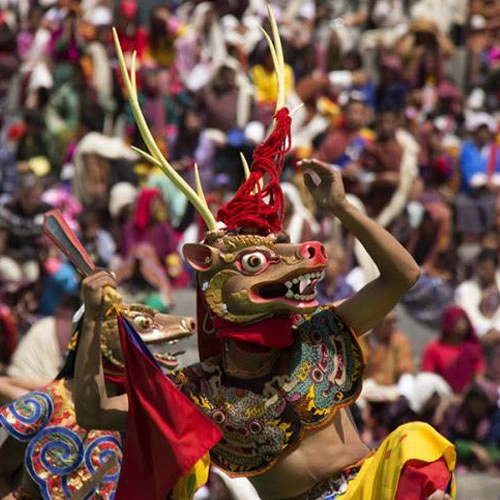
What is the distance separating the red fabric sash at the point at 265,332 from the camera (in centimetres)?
798

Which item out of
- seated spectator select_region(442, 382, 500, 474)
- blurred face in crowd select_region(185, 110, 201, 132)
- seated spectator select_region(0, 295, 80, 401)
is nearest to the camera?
seated spectator select_region(0, 295, 80, 401)

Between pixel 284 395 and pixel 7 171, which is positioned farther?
pixel 7 171

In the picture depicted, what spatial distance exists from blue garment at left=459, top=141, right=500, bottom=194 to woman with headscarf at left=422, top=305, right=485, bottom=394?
2.48 metres

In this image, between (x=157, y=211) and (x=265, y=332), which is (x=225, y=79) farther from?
(x=265, y=332)

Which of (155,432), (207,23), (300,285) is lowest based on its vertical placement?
(207,23)

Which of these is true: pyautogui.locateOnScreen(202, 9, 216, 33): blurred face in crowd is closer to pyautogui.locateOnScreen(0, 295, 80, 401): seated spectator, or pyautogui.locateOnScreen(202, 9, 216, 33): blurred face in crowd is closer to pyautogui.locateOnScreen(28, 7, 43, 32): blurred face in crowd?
pyautogui.locateOnScreen(28, 7, 43, 32): blurred face in crowd

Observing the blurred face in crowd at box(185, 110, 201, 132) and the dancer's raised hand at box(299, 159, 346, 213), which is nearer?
the dancer's raised hand at box(299, 159, 346, 213)

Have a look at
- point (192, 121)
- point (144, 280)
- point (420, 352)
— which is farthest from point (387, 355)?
point (192, 121)

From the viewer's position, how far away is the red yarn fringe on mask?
815cm

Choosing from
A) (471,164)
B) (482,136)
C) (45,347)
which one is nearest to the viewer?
(45,347)

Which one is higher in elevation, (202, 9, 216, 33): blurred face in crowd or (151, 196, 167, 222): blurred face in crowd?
(151, 196, 167, 222): blurred face in crowd

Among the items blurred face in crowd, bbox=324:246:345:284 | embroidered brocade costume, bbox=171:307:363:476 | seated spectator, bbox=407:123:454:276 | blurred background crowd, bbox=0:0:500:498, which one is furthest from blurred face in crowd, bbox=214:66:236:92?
embroidered brocade costume, bbox=171:307:363:476

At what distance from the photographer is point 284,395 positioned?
8062mm

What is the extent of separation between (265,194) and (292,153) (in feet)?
25.8
